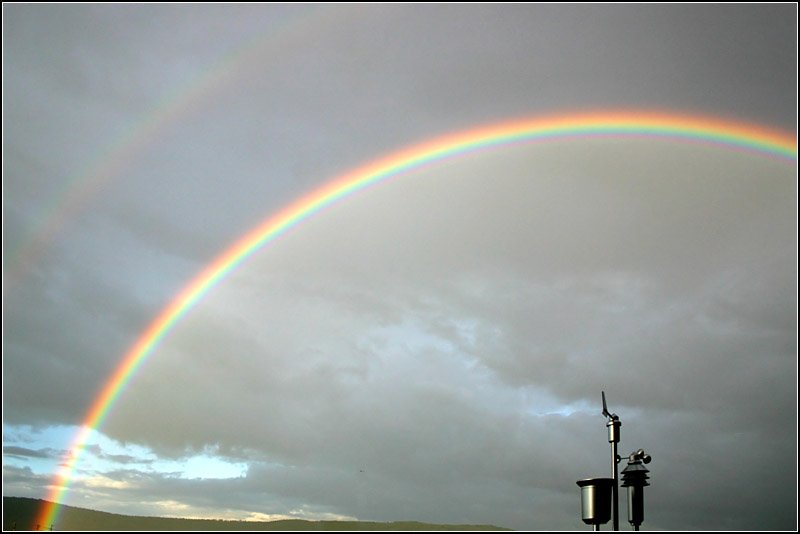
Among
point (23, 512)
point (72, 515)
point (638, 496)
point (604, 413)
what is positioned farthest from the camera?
point (23, 512)

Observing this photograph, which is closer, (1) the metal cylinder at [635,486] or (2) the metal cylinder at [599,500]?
(1) the metal cylinder at [635,486]

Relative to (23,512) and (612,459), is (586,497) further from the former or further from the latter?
(23,512)

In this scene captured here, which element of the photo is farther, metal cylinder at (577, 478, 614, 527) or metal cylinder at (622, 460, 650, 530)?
metal cylinder at (577, 478, 614, 527)

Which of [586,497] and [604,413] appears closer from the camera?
[586,497]

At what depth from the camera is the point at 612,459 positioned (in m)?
15.8

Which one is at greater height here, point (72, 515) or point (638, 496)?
point (638, 496)

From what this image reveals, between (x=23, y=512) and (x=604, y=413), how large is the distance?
144 metres

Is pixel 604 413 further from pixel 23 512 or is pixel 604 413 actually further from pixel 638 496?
pixel 23 512

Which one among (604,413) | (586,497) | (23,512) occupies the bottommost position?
(23,512)

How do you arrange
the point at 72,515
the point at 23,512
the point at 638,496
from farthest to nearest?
the point at 23,512 → the point at 72,515 → the point at 638,496

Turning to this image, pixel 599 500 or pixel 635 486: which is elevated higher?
pixel 635 486

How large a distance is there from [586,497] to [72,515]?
126 m

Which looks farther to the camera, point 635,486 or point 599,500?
point 599,500

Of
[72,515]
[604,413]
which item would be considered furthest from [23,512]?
[604,413]
